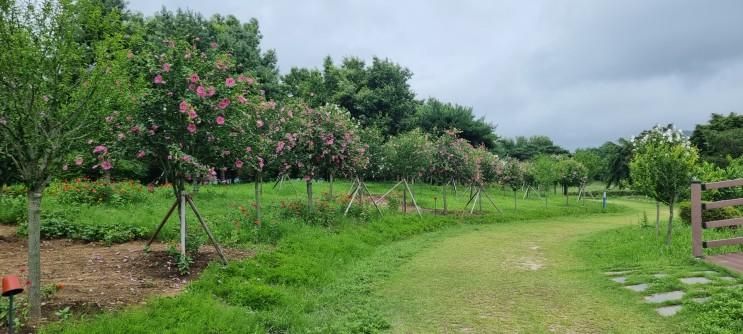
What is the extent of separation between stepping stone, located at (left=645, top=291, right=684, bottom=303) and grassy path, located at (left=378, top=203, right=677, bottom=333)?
0.23m

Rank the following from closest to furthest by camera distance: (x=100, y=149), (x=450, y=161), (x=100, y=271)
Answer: (x=100, y=149) → (x=100, y=271) → (x=450, y=161)

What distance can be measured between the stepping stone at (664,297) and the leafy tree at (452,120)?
34.2 metres

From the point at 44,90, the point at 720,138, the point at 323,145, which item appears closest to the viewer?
the point at 44,90

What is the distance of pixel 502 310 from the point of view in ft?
20.5

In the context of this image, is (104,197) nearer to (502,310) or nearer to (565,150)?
(502,310)

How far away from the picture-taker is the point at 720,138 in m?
41.1

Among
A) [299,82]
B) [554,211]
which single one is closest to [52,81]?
[554,211]

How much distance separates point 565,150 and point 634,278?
223 feet

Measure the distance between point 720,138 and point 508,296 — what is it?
44280 millimetres

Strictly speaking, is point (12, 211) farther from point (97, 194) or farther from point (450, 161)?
point (450, 161)

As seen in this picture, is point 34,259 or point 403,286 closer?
point 34,259

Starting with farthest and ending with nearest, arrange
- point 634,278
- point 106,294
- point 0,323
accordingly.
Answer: point 634,278 → point 106,294 → point 0,323

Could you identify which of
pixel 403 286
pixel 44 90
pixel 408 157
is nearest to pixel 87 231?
pixel 44 90

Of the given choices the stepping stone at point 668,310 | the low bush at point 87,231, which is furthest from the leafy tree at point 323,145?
the stepping stone at point 668,310
